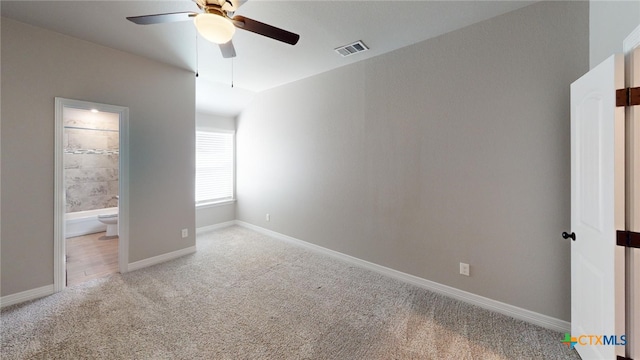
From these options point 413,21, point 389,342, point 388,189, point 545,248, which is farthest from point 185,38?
point 545,248

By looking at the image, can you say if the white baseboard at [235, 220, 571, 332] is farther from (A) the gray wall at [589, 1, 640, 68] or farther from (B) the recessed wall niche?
(B) the recessed wall niche

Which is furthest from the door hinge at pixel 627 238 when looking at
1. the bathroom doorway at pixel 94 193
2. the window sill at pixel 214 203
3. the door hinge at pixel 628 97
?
the window sill at pixel 214 203

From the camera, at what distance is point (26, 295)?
2.48 metres

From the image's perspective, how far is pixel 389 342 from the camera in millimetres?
1948

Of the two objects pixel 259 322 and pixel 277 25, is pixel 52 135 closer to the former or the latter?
pixel 277 25

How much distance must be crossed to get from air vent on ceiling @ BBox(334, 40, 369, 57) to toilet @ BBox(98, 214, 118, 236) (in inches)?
195

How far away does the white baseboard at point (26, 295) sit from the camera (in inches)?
93.4

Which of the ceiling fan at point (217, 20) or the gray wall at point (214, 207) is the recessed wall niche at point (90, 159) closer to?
the gray wall at point (214, 207)

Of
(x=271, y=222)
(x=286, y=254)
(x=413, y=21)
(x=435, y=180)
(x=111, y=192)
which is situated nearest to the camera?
(x=413, y=21)

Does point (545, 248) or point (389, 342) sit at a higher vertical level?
point (545, 248)

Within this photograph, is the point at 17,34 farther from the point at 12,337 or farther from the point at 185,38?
the point at 12,337

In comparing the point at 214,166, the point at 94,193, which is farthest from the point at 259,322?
the point at 94,193

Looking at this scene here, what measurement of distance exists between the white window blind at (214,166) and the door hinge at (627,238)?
5533 millimetres

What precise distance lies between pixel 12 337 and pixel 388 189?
376 centimetres
